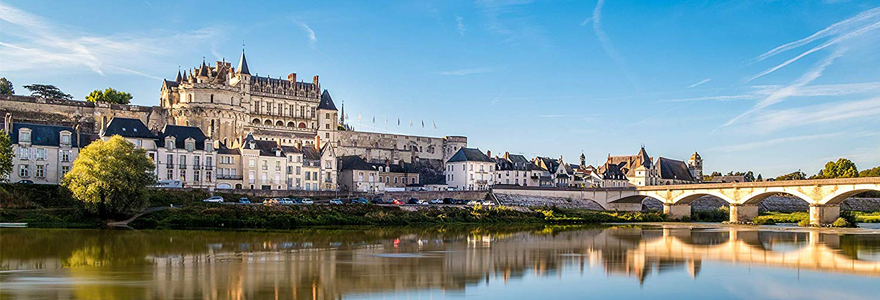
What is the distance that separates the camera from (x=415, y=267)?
19.9 m

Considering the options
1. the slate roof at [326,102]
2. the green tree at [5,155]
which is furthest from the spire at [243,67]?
the green tree at [5,155]

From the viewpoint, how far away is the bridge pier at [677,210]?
54969 millimetres

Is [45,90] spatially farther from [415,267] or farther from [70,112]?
[415,267]

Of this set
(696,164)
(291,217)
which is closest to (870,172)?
(696,164)

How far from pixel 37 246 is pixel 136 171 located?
11.7 metres

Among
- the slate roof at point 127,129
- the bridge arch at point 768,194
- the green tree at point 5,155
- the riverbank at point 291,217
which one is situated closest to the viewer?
the riverbank at point 291,217

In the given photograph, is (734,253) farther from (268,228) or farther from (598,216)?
(598,216)

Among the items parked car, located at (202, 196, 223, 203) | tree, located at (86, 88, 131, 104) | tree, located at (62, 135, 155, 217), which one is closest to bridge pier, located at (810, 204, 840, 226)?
parked car, located at (202, 196, 223, 203)

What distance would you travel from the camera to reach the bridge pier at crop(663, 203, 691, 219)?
55.0m

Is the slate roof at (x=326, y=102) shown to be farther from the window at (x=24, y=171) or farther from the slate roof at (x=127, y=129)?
the window at (x=24, y=171)

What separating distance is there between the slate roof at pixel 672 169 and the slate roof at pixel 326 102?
1254 inches

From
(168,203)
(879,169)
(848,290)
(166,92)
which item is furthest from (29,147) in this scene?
(879,169)

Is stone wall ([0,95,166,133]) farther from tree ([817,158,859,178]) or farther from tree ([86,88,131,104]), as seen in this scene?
tree ([817,158,859,178])

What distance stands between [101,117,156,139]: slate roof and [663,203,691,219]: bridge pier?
3291 cm
